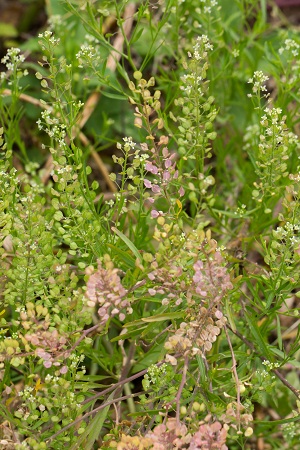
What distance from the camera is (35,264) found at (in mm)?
1234

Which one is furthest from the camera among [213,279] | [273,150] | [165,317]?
[273,150]

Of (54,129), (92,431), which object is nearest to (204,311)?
(92,431)

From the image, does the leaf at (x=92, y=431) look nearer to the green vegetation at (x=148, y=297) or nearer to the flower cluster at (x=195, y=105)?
the green vegetation at (x=148, y=297)

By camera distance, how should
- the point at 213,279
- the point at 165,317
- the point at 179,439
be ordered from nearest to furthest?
the point at 179,439 < the point at 213,279 < the point at 165,317

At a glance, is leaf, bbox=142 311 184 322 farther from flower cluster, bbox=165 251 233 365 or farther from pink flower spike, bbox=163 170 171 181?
pink flower spike, bbox=163 170 171 181

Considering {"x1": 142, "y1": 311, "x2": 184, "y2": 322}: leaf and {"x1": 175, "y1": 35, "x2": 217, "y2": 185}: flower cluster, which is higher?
{"x1": 175, "y1": 35, "x2": 217, "y2": 185}: flower cluster

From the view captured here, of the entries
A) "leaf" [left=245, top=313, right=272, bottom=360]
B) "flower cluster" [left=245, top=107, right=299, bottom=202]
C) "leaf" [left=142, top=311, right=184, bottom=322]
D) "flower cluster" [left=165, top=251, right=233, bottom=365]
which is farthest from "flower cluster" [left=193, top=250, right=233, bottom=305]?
"flower cluster" [left=245, top=107, right=299, bottom=202]

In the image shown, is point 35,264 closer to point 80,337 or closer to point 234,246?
point 80,337

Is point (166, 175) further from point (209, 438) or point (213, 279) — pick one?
point (209, 438)

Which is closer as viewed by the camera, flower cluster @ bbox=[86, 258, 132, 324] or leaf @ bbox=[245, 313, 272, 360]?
flower cluster @ bbox=[86, 258, 132, 324]

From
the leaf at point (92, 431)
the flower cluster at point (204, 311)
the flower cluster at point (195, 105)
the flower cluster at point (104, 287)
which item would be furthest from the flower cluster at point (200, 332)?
the flower cluster at point (195, 105)

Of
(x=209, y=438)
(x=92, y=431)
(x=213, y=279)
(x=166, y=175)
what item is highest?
(x=166, y=175)

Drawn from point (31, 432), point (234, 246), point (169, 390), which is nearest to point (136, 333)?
point (169, 390)

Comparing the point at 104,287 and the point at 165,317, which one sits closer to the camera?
the point at 104,287
